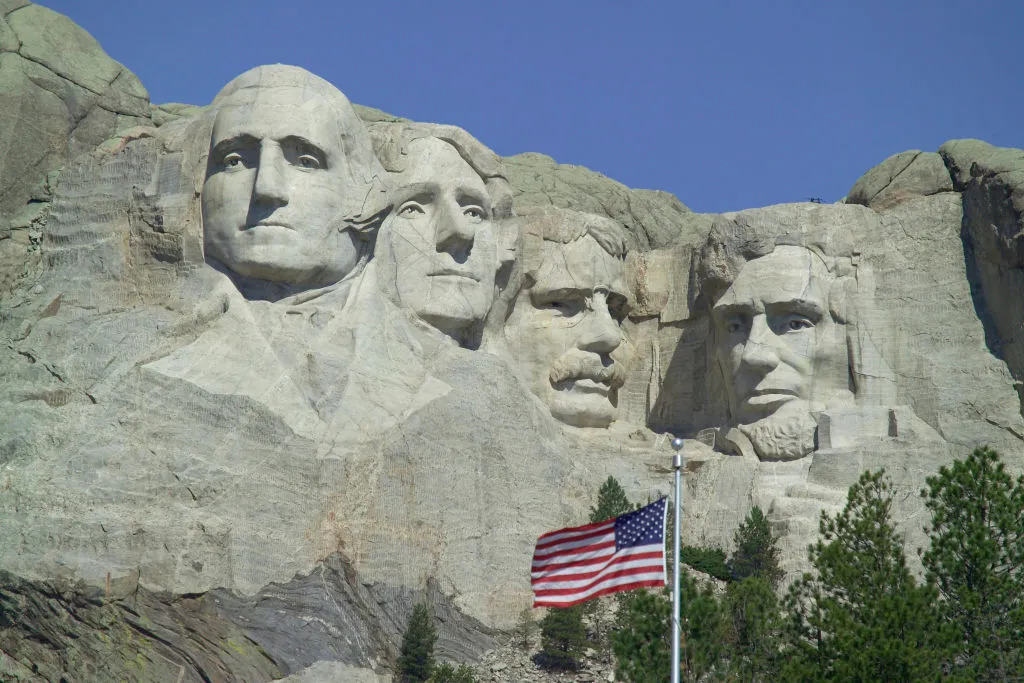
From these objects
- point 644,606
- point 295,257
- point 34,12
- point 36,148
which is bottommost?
point 644,606

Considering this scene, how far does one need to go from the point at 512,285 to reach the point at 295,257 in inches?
164

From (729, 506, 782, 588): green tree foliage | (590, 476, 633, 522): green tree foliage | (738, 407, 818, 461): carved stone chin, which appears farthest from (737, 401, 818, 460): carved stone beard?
(590, 476, 633, 522): green tree foliage

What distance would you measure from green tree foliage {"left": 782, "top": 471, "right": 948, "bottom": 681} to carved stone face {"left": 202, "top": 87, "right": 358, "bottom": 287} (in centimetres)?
758

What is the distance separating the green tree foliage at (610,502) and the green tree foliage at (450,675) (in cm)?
317

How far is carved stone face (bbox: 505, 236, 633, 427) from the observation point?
102 feet

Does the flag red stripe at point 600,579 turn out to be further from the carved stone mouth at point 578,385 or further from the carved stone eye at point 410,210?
the carved stone mouth at point 578,385

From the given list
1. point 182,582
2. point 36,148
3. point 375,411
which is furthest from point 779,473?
point 36,148

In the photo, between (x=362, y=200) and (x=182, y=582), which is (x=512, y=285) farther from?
(x=182, y=582)

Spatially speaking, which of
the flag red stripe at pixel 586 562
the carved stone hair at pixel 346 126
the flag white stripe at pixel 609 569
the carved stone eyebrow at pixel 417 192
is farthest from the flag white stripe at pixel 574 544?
the carved stone eyebrow at pixel 417 192

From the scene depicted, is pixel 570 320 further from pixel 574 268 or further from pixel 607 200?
pixel 607 200

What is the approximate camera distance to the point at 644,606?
23.4m

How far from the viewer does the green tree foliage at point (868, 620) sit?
22609 mm

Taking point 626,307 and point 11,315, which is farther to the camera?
point 626,307

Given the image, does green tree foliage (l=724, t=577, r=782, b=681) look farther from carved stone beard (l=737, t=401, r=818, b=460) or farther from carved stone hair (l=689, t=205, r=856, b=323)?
carved stone hair (l=689, t=205, r=856, b=323)
